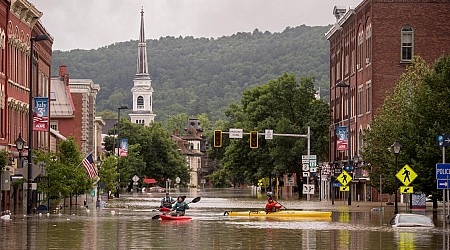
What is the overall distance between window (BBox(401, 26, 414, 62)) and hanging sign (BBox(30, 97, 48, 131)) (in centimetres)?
3992

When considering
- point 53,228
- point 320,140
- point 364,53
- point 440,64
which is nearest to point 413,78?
point 440,64

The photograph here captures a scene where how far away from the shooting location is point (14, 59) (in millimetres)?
71000

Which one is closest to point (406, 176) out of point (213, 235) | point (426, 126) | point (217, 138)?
point (426, 126)

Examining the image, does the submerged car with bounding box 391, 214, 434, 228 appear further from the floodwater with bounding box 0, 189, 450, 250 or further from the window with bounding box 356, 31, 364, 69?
the window with bounding box 356, 31, 364, 69

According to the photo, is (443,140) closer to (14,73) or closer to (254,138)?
(14,73)

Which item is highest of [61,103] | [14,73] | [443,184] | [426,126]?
[61,103]

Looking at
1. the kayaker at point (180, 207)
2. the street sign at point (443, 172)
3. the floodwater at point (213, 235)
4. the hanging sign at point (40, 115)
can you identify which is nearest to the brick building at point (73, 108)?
the hanging sign at point (40, 115)

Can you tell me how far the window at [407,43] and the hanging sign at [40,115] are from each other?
3992 cm

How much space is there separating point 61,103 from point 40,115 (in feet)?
208

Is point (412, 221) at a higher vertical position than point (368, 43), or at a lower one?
lower

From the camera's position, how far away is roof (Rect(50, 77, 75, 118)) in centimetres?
12431

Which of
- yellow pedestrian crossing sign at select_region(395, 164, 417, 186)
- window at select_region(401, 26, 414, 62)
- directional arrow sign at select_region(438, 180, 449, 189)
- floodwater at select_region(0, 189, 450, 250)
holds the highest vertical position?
window at select_region(401, 26, 414, 62)

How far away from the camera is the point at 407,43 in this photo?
308 ft

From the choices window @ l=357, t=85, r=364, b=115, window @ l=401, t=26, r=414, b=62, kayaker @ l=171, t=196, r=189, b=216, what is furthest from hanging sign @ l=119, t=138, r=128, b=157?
kayaker @ l=171, t=196, r=189, b=216
